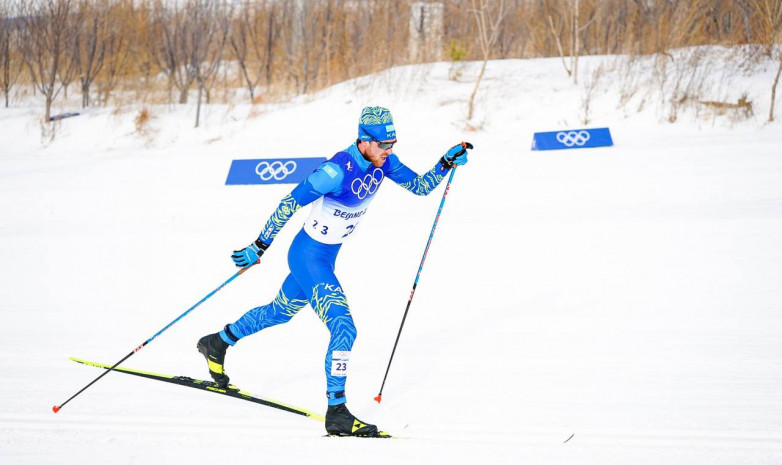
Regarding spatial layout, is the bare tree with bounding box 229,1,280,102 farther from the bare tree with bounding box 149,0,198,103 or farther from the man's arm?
the man's arm

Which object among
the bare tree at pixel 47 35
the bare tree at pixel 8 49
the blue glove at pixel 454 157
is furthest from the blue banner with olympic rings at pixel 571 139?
the bare tree at pixel 8 49

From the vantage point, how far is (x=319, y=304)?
361 cm

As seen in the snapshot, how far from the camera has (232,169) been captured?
418 inches

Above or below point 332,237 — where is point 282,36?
below

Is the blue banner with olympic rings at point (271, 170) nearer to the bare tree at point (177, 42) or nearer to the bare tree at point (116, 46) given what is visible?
the bare tree at point (177, 42)

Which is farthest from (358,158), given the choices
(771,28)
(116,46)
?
(116,46)

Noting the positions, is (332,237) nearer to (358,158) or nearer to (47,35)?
(358,158)

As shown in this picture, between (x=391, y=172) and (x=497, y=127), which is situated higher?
(x=391, y=172)

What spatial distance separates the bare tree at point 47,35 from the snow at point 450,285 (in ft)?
4.03

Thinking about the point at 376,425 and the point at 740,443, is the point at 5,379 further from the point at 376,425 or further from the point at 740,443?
the point at 740,443

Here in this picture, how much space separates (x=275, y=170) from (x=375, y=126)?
700cm

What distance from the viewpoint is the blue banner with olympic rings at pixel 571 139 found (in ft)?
34.8

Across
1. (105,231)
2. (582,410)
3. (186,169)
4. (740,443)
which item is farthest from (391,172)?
(186,169)

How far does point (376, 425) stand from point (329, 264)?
36.8 inches
